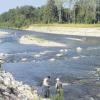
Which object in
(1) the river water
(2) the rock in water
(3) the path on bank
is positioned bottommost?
(3) the path on bank

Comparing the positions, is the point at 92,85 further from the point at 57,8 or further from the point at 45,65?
the point at 57,8

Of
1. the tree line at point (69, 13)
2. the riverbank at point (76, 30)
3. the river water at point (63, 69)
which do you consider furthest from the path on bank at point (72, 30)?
the river water at point (63, 69)

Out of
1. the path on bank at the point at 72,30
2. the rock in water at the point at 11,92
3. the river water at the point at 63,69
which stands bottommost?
the path on bank at the point at 72,30

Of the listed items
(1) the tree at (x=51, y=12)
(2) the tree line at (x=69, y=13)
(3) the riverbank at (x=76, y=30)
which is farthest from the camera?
(1) the tree at (x=51, y=12)

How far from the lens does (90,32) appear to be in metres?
122

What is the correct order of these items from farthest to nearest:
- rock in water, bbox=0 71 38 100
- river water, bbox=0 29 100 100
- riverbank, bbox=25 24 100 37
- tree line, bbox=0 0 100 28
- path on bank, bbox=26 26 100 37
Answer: tree line, bbox=0 0 100 28 → riverbank, bbox=25 24 100 37 → path on bank, bbox=26 26 100 37 → river water, bbox=0 29 100 100 → rock in water, bbox=0 71 38 100

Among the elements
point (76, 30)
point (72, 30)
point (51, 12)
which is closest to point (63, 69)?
point (76, 30)

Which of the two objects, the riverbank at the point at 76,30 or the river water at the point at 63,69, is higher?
the river water at the point at 63,69

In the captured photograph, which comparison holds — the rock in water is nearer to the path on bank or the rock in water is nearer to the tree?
the path on bank

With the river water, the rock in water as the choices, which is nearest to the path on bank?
the river water

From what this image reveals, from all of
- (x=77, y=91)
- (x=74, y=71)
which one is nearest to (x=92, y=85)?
(x=77, y=91)

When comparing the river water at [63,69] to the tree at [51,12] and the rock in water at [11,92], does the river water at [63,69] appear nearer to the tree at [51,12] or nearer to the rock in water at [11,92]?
the rock in water at [11,92]

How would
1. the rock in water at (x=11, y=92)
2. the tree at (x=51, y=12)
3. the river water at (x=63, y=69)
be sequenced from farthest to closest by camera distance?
the tree at (x=51, y=12)
the river water at (x=63, y=69)
the rock in water at (x=11, y=92)

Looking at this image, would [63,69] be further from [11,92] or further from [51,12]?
[51,12]
